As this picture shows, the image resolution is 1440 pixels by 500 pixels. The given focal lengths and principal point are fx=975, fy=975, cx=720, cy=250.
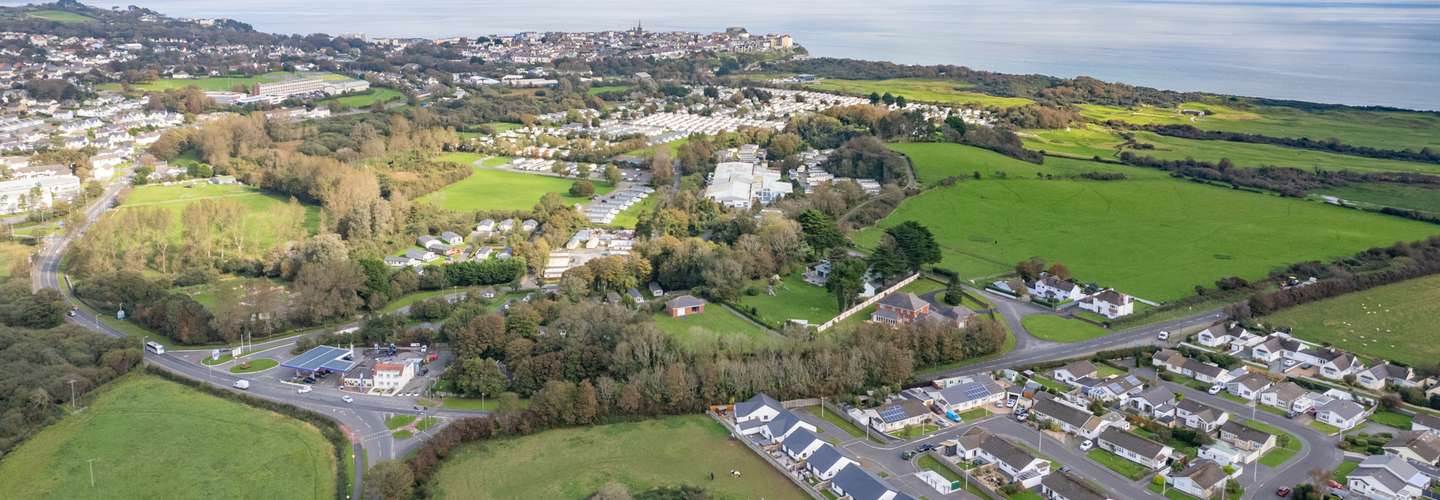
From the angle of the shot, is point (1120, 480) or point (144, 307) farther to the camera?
point (144, 307)

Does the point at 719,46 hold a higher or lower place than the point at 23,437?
higher

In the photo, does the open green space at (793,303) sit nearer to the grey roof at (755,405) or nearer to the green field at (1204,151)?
the grey roof at (755,405)

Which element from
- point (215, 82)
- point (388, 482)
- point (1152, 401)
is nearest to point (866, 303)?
point (1152, 401)

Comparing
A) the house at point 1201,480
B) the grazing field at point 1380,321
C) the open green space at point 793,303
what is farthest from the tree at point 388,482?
the grazing field at point 1380,321

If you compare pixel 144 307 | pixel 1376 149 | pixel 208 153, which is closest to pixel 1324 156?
pixel 1376 149

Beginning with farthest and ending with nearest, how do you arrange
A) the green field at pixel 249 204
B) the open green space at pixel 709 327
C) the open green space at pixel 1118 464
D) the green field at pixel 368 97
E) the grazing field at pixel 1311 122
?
the green field at pixel 368 97, the grazing field at pixel 1311 122, the green field at pixel 249 204, the open green space at pixel 709 327, the open green space at pixel 1118 464

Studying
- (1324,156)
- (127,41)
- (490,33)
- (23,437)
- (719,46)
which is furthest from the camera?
(490,33)

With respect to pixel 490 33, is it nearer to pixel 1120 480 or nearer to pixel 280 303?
pixel 280 303
